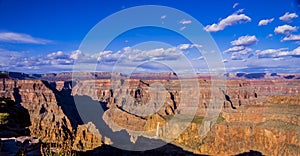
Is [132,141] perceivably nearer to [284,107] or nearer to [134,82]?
[284,107]

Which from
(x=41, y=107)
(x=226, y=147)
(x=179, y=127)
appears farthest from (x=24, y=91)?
(x=226, y=147)

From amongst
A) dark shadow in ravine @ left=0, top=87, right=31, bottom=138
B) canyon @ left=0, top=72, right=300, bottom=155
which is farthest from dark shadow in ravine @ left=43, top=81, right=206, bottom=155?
dark shadow in ravine @ left=0, top=87, right=31, bottom=138

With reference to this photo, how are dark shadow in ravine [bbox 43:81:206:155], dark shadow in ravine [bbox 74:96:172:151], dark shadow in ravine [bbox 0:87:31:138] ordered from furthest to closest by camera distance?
1. dark shadow in ravine [bbox 74:96:172:151]
2. dark shadow in ravine [bbox 43:81:206:155]
3. dark shadow in ravine [bbox 0:87:31:138]

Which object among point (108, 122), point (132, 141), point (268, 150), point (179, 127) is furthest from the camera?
point (108, 122)

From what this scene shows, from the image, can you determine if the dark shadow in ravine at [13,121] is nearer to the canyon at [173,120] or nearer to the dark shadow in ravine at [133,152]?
the canyon at [173,120]

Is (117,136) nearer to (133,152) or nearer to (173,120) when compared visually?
(173,120)

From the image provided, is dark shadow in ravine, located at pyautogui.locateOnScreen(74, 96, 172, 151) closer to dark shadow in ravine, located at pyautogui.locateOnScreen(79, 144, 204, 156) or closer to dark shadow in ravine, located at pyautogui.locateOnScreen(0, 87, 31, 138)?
dark shadow in ravine, located at pyautogui.locateOnScreen(79, 144, 204, 156)

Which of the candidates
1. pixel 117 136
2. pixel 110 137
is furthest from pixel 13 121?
pixel 117 136

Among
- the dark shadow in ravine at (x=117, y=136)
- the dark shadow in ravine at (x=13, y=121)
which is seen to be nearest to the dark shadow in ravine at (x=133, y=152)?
the dark shadow in ravine at (x=117, y=136)

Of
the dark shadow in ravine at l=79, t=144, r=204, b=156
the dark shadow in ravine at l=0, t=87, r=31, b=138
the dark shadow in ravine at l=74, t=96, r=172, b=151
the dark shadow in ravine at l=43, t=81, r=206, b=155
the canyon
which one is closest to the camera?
the dark shadow in ravine at l=0, t=87, r=31, b=138
